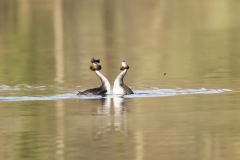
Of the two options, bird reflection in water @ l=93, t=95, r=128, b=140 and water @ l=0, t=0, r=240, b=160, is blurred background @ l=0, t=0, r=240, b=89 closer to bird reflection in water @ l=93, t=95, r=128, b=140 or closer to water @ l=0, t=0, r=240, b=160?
water @ l=0, t=0, r=240, b=160

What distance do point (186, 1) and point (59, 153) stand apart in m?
75.8

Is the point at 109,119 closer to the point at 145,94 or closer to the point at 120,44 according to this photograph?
the point at 145,94

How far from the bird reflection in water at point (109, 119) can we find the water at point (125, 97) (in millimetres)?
17

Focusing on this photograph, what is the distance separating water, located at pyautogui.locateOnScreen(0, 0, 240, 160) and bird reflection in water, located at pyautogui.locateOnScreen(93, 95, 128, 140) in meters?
0.02

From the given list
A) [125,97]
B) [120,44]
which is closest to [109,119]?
[125,97]

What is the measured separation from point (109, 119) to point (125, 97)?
139 inches

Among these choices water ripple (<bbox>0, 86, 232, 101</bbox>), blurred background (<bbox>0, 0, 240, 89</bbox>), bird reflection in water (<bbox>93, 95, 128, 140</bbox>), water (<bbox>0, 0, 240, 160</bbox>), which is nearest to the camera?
water (<bbox>0, 0, 240, 160</bbox>)

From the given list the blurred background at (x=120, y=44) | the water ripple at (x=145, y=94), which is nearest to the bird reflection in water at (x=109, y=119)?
the water ripple at (x=145, y=94)

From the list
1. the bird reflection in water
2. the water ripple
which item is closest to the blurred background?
the water ripple

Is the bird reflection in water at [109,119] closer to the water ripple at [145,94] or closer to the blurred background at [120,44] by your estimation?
the water ripple at [145,94]

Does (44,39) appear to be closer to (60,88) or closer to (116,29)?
(116,29)

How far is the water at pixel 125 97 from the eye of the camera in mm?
16141

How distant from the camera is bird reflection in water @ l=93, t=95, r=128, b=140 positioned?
1768 centimetres

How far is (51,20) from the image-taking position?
6594 cm
